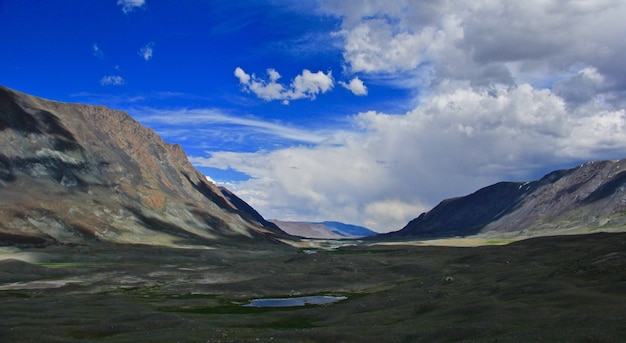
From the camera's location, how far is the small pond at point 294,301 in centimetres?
8201

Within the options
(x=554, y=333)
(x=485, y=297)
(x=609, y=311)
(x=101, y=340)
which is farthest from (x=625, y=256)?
(x=101, y=340)

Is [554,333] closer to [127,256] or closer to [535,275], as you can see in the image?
[535,275]

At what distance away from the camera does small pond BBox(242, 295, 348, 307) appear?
82.0 metres

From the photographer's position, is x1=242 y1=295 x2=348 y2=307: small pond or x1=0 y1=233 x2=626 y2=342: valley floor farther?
x1=242 y1=295 x2=348 y2=307: small pond

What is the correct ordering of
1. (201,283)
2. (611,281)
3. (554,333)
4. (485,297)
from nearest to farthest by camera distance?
(554,333), (611,281), (485,297), (201,283)

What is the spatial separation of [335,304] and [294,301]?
13045 mm

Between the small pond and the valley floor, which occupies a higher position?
→ the valley floor

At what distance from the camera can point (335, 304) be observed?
7456 centimetres

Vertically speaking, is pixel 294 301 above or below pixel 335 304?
below

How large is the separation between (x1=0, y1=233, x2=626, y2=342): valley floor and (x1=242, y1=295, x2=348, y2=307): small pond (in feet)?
9.40

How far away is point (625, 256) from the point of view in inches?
2675

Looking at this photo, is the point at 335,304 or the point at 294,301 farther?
the point at 294,301

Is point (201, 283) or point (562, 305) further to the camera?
point (201, 283)

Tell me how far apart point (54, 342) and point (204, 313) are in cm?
2752
